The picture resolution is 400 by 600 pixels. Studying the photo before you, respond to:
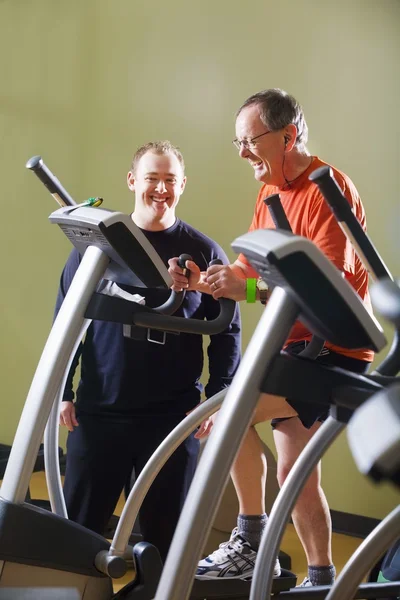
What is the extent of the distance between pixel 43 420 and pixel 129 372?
729mm

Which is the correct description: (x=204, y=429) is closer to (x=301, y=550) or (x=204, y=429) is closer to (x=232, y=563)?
(x=232, y=563)

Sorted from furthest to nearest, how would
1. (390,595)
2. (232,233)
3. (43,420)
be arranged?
(232,233), (390,595), (43,420)

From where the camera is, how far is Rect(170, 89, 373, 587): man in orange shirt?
95.1 inches

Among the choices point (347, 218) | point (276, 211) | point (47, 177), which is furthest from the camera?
point (47, 177)

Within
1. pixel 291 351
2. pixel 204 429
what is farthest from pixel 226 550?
pixel 291 351

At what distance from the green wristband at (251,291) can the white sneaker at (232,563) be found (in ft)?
2.83

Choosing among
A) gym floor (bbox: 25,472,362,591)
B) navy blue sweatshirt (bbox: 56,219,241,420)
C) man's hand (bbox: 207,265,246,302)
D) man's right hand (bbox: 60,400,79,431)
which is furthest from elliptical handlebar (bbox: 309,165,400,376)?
gym floor (bbox: 25,472,362,591)

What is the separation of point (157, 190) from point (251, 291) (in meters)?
0.78

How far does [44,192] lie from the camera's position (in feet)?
16.9

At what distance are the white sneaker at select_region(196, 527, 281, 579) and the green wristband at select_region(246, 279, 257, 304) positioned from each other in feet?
2.83

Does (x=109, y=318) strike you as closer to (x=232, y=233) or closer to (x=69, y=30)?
(x=232, y=233)

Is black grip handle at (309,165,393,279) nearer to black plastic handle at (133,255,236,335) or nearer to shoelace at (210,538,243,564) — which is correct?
black plastic handle at (133,255,236,335)

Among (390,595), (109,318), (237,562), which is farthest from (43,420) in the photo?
(390,595)

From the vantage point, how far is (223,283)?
6.96 feet
